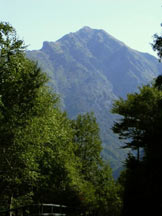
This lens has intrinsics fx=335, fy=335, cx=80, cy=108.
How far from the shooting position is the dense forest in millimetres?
16609

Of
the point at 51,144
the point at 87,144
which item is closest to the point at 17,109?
the point at 51,144

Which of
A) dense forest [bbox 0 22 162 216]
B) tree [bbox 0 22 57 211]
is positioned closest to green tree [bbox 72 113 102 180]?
dense forest [bbox 0 22 162 216]

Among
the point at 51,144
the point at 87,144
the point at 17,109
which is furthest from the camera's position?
the point at 87,144

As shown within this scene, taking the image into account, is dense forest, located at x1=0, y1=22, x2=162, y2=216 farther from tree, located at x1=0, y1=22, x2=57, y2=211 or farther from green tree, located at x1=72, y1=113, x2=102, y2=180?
green tree, located at x1=72, y1=113, x2=102, y2=180

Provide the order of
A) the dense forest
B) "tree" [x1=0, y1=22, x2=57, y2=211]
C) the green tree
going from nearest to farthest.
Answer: the dense forest < "tree" [x1=0, y1=22, x2=57, y2=211] < the green tree

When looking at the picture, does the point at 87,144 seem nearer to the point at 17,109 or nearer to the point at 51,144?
the point at 51,144

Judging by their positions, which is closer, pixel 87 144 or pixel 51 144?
pixel 51 144

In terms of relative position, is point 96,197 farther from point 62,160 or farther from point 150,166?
point 150,166

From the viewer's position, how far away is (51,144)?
34656mm

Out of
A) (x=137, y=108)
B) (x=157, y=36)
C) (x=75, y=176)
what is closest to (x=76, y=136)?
(x=75, y=176)

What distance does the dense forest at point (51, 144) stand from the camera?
16609 mm

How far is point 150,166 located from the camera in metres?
15.9

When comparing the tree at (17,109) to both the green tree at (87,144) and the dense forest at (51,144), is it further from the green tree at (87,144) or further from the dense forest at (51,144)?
the green tree at (87,144)

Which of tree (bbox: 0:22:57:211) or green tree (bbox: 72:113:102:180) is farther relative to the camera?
green tree (bbox: 72:113:102:180)
